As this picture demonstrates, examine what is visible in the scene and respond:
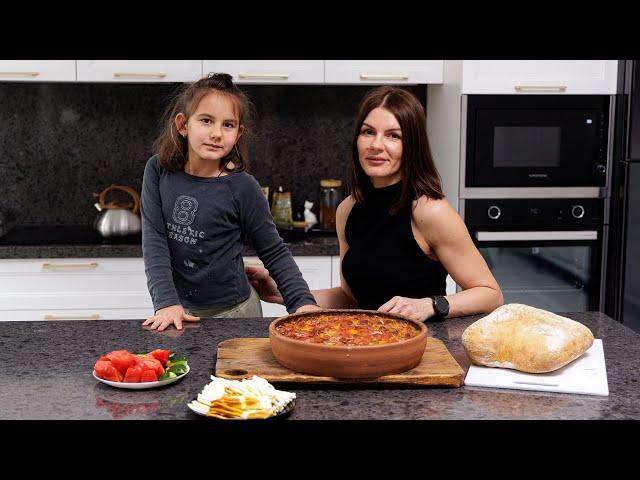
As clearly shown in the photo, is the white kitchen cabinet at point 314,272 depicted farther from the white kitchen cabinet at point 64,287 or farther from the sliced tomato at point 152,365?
the sliced tomato at point 152,365

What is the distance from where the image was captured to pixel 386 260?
73.0 inches

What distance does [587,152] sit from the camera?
9.88 feet

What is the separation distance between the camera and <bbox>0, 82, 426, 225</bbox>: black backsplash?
11.4ft

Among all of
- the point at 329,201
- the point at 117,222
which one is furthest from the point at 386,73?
the point at 117,222

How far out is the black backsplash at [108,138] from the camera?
3.46 meters

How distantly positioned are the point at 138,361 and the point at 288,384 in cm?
25

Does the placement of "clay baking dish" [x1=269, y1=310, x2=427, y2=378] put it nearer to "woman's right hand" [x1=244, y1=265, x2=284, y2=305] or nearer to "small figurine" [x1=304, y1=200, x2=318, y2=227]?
"woman's right hand" [x1=244, y1=265, x2=284, y2=305]

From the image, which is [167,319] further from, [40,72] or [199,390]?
[40,72]

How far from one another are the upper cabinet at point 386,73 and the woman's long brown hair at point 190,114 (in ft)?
3.67

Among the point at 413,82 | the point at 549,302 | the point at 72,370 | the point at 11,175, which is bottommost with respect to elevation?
the point at 549,302
